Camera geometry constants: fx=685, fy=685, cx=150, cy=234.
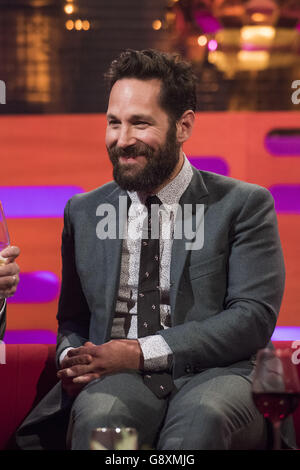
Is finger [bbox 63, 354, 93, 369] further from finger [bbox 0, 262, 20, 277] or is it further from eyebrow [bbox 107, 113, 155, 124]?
eyebrow [bbox 107, 113, 155, 124]

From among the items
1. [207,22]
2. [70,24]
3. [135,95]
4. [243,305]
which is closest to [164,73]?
[135,95]

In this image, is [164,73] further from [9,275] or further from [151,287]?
[9,275]

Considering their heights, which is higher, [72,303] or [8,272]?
[8,272]

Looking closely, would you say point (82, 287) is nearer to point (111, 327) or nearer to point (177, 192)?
point (111, 327)

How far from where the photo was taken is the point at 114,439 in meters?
1.31

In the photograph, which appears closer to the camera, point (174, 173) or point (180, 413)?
point (180, 413)

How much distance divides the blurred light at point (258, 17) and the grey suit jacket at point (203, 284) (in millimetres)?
1909

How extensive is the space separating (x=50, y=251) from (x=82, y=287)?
146 cm

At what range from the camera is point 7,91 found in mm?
3953

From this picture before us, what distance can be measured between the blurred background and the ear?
123 cm

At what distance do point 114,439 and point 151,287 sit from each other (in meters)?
0.90

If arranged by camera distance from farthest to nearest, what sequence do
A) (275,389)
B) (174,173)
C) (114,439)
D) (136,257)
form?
(174,173) < (136,257) < (275,389) < (114,439)

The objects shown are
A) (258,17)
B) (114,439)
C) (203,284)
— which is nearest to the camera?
(114,439)

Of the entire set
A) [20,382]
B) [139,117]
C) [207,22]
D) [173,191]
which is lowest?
[20,382]
